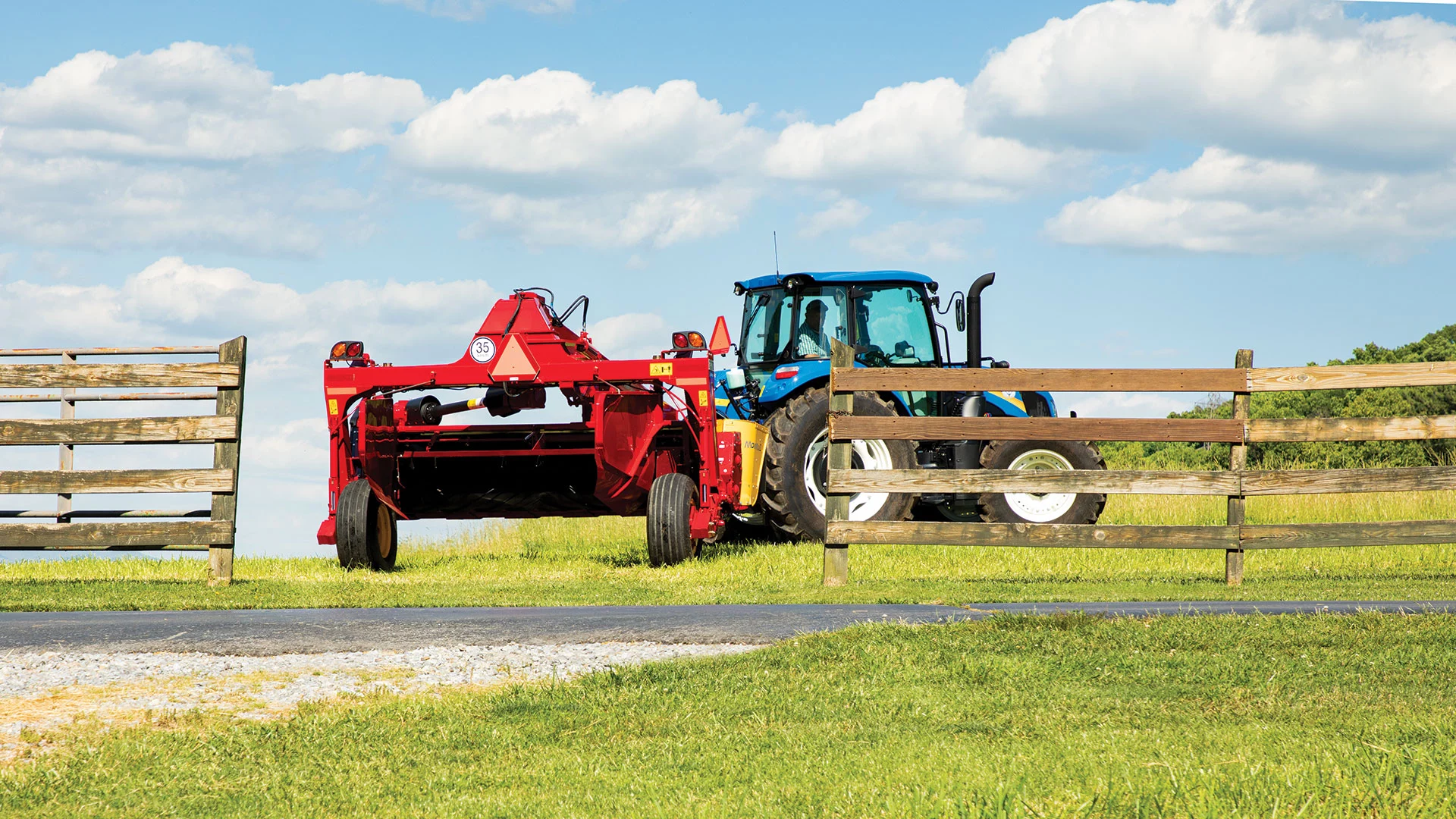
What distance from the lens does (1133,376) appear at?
9.68 metres

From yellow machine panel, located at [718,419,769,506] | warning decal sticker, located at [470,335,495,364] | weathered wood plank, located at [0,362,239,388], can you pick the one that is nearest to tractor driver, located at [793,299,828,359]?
yellow machine panel, located at [718,419,769,506]

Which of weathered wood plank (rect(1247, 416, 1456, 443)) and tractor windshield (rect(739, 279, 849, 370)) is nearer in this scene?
weathered wood plank (rect(1247, 416, 1456, 443))

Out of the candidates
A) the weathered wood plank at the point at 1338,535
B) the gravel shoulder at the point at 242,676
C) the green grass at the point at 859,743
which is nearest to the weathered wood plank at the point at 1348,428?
the weathered wood plank at the point at 1338,535

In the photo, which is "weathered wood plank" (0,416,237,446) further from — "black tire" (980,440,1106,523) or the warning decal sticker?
"black tire" (980,440,1106,523)

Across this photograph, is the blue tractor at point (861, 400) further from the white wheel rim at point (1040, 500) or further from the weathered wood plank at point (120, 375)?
the weathered wood plank at point (120, 375)

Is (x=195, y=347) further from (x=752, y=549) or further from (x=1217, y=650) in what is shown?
(x=1217, y=650)

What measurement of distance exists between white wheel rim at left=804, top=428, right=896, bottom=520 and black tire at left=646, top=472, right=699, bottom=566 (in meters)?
1.63

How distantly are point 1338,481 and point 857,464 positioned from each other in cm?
441

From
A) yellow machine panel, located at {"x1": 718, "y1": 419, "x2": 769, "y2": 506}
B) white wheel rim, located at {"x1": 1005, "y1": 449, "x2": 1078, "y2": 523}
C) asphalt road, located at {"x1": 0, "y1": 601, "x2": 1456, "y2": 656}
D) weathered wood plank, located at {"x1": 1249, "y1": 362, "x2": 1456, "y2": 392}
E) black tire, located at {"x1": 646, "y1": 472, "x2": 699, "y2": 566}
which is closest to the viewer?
asphalt road, located at {"x1": 0, "y1": 601, "x2": 1456, "y2": 656}

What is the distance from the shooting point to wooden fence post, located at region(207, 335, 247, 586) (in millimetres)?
10461

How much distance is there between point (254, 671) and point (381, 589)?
3.86 m

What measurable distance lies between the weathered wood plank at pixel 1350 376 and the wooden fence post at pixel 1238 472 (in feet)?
0.48

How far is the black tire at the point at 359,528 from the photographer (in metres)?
11.6

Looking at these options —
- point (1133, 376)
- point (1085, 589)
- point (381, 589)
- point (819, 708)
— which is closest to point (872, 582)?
point (1085, 589)
